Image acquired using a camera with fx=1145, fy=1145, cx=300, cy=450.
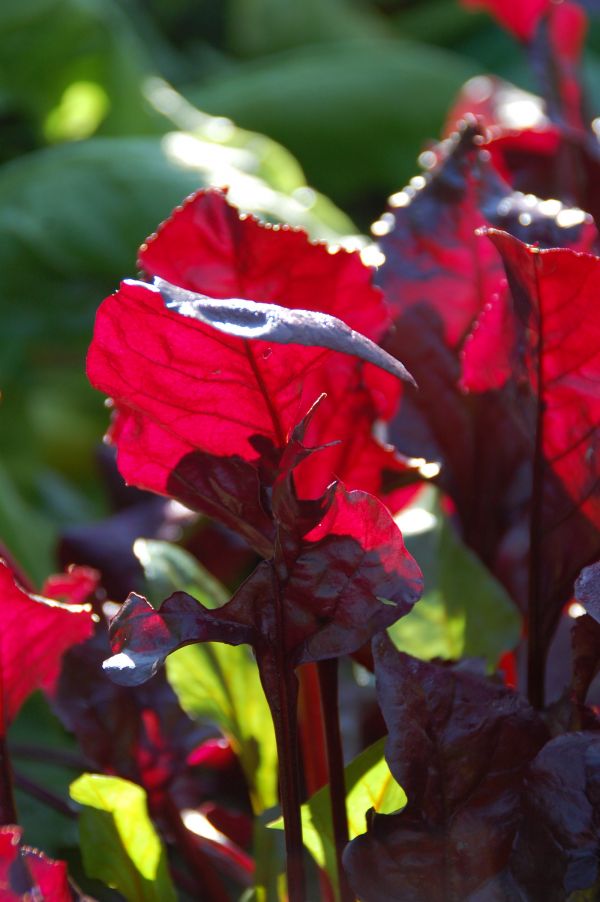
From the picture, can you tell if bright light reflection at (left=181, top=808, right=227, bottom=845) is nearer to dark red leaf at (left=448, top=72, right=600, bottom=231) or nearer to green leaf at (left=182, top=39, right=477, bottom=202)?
dark red leaf at (left=448, top=72, right=600, bottom=231)

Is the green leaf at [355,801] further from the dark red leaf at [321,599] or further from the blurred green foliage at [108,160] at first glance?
the blurred green foliage at [108,160]

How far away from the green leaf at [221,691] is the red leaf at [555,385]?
0.31 ft

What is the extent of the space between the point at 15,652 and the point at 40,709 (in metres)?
0.30

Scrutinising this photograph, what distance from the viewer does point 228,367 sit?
0.85 feet

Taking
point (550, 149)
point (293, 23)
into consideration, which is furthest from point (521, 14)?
point (293, 23)

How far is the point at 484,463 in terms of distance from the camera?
1.24ft

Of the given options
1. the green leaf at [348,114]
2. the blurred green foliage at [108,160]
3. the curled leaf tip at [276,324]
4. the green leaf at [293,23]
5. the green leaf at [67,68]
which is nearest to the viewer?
the curled leaf tip at [276,324]

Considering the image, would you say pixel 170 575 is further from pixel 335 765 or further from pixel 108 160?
pixel 108 160

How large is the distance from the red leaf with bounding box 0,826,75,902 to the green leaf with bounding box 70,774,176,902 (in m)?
0.05

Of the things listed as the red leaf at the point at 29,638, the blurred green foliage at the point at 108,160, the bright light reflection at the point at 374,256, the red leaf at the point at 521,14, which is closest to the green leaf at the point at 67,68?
the blurred green foliage at the point at 108,160

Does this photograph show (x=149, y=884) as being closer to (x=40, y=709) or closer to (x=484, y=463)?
(x=484, y=463)

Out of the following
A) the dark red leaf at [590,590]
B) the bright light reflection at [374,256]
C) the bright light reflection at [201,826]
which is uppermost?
the bright light reflection at [374,256]

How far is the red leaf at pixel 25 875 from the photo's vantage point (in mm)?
225

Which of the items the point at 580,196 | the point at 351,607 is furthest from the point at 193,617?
the point at 580,196
